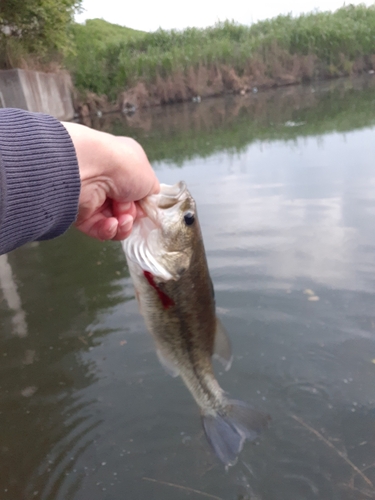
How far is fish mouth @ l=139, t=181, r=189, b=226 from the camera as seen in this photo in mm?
1966

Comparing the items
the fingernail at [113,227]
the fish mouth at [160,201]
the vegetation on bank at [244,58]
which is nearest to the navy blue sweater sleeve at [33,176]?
the fingernail at [113,227]

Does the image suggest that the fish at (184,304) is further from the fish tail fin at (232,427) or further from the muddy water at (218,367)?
the muddy water at (218,367)

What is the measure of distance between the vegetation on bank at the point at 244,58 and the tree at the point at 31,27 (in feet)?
13.2

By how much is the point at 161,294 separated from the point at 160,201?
1.34 feet

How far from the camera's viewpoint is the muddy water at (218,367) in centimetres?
236

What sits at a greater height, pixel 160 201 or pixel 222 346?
pixel 160 201

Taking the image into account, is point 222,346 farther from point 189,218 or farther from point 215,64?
point 215,64

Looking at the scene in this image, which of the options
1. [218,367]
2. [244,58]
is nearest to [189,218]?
[218,367]

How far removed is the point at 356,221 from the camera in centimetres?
460

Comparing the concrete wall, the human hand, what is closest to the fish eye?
the human hand

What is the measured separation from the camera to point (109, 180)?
71.9 inches

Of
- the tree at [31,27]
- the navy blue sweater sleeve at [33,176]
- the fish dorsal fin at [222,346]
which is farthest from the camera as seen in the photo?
the tree at [31,27]

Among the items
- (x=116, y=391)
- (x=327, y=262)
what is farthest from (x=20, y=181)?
(x=327, y=262)

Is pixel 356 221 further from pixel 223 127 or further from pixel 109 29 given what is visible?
pixel 109 29
